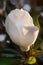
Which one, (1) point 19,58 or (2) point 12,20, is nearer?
(2) point 12,20

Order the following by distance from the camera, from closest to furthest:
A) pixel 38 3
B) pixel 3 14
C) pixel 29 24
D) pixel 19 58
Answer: pixel 29 24 → pixel 19 58 → pixel 3 14 → pixel 38 3

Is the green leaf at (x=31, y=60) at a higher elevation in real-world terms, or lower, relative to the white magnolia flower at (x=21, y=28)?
lower

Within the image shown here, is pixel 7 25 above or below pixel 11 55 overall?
above

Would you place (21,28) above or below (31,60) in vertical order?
above

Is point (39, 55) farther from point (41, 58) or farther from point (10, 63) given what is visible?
point (10, 63)

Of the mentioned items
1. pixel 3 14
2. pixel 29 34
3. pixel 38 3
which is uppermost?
pixel 29 34

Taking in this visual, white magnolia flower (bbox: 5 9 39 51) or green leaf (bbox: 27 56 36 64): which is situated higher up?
white magnolia flower (bbox: 5 9 39 51)

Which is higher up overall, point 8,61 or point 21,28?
point 21,28

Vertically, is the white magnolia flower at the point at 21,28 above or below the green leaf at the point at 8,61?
above

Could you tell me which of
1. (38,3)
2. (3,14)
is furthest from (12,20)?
(38,3)

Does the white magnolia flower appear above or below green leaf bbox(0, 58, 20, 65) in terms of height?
above

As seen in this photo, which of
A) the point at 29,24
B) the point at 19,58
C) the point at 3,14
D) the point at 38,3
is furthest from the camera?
the point at 38,3
